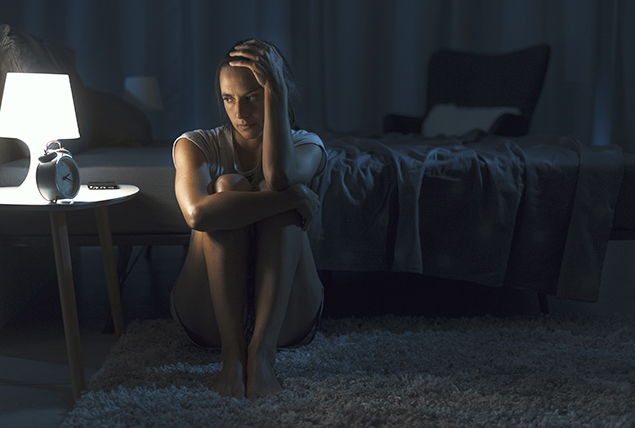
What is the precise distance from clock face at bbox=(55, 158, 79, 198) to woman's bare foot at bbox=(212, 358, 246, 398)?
0.52m

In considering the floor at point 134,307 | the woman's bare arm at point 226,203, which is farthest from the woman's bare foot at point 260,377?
the floor at point 134,307

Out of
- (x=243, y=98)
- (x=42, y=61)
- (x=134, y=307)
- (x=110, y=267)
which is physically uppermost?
(x=42, y=61)

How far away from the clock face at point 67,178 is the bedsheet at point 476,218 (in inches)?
25.1

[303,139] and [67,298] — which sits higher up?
[303,139]

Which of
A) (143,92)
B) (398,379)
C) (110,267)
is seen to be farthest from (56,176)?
(143,92)

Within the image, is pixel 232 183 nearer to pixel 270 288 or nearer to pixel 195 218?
pixel 195 218

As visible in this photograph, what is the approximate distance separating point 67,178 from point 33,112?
9.0 inches

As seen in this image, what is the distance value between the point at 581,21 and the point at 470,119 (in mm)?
1406

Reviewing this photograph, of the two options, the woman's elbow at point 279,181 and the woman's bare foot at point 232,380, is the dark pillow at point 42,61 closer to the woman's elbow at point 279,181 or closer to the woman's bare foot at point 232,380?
the woman's elbow at point 279,181

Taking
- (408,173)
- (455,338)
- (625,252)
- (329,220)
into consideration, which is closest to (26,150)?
(329,220)

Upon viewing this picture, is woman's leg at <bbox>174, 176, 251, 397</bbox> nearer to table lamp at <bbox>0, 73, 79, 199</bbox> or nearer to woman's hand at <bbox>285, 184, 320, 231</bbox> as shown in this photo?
woman's hand at <bbox>285, 184, 320, 231</bbox>

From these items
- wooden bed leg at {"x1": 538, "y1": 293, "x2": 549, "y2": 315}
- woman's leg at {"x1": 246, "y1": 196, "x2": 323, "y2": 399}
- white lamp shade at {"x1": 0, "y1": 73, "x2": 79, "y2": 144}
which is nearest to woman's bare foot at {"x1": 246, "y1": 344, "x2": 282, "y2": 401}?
woman's leg at {"x1": 246, "y1": 196, "x2": 323, "y2": 399}

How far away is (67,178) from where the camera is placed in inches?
49.6

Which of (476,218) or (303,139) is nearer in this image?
(303,139)
